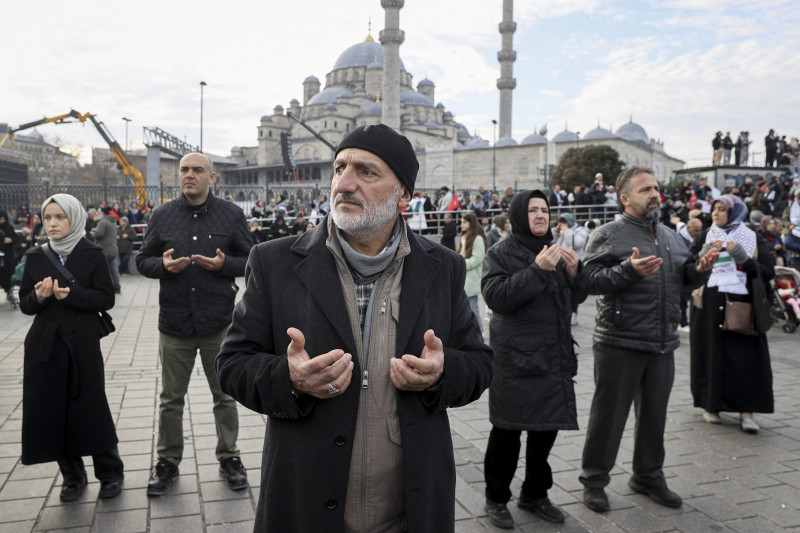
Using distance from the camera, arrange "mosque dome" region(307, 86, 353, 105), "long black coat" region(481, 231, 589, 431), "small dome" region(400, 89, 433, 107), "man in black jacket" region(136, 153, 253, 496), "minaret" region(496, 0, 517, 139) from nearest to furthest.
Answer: "long black coat" region(481, 231, 589, 431) < "man in black jacket" region(136, 153, 253, 496) < "minaret" region(496, 0, 517, 139) < "mosque dome" region(307, 86, 353, 105) < "small dome" region(400, 89, 433, 107)

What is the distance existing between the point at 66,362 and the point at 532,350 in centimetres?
296

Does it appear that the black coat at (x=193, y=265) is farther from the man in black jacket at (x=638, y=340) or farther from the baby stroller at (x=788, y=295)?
the baby stroller at (x=788, y=295)

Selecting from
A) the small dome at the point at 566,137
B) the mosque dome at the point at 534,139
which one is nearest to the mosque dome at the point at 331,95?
the mosque dome at the point at 534,139

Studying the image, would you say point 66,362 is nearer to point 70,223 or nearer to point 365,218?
point 70,223

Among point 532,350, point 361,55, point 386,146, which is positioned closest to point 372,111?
point 361,55

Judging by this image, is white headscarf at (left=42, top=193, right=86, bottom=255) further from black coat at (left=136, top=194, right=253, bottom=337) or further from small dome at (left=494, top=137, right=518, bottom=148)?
small dome at (left=494, top=137, right=518, bottom=148)

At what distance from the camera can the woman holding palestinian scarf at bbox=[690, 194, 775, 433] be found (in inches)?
211

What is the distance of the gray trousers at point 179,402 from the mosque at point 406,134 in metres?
42.7

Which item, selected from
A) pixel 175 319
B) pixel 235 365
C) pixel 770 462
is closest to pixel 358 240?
pixel 235 365

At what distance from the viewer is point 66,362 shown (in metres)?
3.91

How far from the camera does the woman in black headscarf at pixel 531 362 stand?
11.8 feet

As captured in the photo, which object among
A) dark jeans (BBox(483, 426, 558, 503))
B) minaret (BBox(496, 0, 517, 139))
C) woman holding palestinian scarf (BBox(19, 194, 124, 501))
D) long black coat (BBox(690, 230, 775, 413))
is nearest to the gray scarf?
dark jeans (BBox(483, 426, 558, 503))

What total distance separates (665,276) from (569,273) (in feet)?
2.27

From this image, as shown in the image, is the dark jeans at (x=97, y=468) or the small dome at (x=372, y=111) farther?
the small dome at (x=372, y=111)
